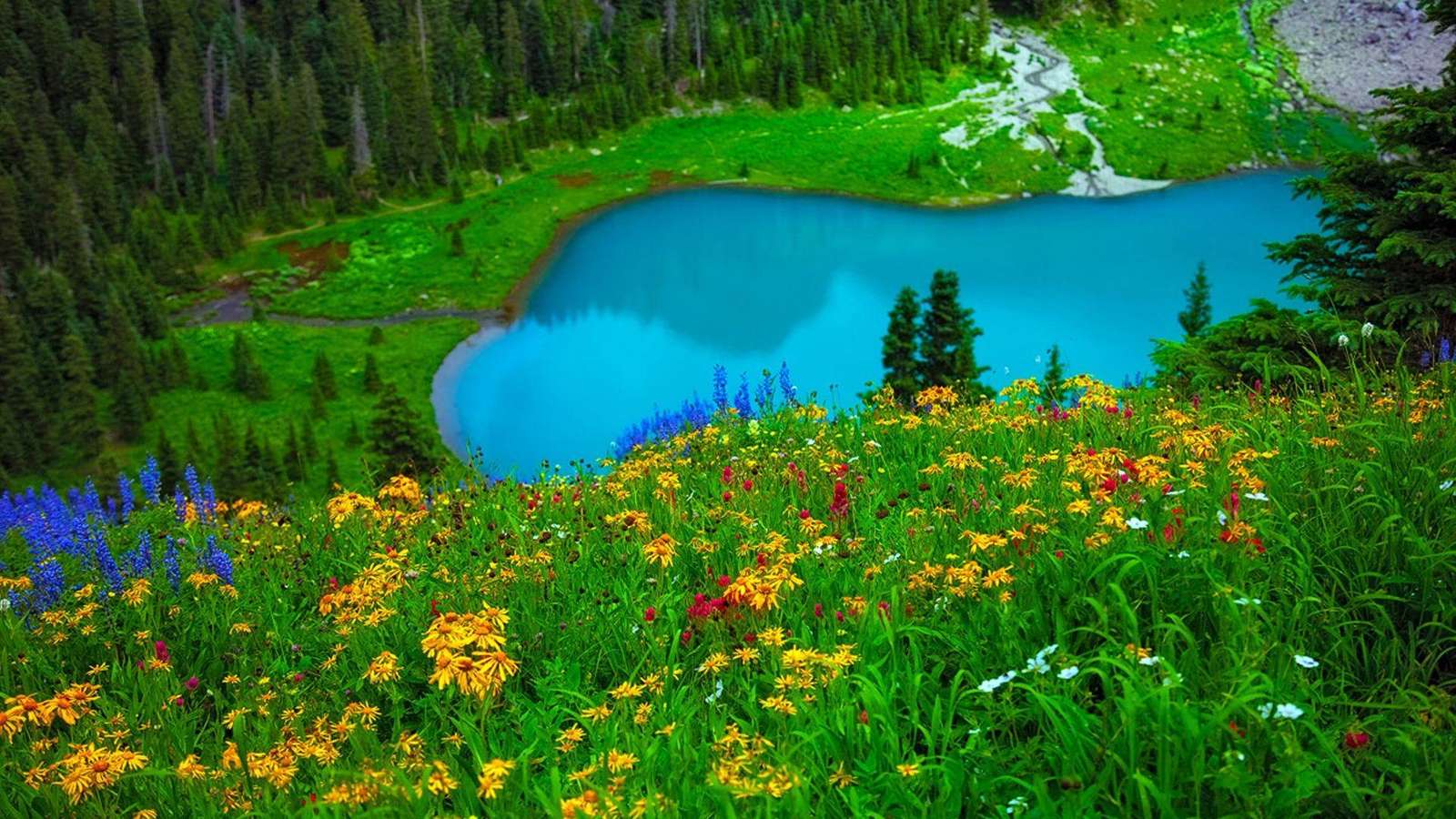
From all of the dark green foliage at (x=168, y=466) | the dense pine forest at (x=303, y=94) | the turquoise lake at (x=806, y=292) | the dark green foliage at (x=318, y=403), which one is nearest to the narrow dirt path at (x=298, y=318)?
the turquoise lake at (x=806, y=292)

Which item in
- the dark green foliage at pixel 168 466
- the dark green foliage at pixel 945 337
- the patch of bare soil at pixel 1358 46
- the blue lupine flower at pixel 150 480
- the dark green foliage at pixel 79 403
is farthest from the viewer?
the patch of bare soil at pixel 1358 46

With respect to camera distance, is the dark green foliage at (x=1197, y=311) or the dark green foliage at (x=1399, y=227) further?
the dark green foliage at (x=1197, y=311)

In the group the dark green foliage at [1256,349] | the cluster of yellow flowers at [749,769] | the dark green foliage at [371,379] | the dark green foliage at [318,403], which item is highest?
the cluster of yellow flowers at [749,769]

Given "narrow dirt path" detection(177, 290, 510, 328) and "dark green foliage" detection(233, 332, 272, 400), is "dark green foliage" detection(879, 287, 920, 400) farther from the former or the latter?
"dark green foliage" detection(233, 332, 272, 400)

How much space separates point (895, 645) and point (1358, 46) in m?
148

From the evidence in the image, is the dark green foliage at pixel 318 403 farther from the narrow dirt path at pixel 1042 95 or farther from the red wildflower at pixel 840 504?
the narrow dirt path at pixel 1042 95

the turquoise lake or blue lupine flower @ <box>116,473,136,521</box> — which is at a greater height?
blue lupine flower @ <box>116,473,136,521</box>

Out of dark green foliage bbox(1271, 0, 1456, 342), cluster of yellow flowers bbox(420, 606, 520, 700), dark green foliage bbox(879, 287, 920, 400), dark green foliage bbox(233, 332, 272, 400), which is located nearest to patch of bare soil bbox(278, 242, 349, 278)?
dark green foliage bbox(233, 332, 272, 400)

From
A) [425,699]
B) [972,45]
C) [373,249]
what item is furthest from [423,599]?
[972,45]

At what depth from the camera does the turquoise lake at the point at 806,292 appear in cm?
4938

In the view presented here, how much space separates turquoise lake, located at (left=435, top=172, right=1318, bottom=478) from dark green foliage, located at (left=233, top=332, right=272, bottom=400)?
38.6 feet

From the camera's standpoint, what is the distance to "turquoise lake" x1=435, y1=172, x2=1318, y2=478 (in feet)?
162

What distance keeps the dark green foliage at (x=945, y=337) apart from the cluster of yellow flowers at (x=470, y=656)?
32253 millimetres

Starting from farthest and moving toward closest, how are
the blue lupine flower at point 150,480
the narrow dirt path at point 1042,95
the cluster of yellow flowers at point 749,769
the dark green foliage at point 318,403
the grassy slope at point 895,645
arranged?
the narrow dirt path at point 1042,95
the dark green foliage at point 318,403
the blue lupine flower at point 150,480
the grassy slope at point 895,645
the cluster of yellow flowers at point 749,769
